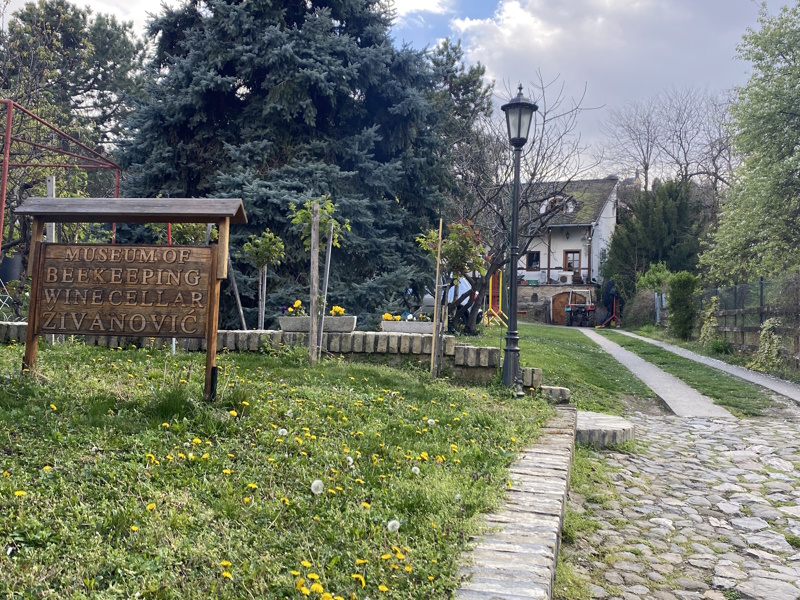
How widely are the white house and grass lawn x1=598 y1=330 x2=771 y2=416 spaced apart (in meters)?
21.7

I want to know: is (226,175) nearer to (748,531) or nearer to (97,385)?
(97,385)

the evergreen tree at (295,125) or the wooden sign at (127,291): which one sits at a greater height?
the evergreen tree at (295,125)

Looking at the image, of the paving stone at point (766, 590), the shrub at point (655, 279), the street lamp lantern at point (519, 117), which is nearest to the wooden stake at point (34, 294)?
the paving stone at point (766, 590)

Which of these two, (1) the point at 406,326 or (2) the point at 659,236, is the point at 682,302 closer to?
(2) the point at 659,236

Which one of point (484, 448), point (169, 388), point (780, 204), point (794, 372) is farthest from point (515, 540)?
point (780, 204)

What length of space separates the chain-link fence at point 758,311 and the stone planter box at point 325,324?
9.59 meters

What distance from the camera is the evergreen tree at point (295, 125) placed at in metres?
12.4

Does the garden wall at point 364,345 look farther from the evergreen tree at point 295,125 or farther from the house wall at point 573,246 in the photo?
the house wall at point 573,246

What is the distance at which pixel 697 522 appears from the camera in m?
4.47

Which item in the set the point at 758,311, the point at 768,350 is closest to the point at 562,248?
the point at 758,311

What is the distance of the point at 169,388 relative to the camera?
4879 mm

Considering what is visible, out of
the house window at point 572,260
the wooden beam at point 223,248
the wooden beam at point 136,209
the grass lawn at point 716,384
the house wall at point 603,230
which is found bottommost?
the grass lawn at point 716,384

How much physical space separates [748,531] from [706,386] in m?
7.71

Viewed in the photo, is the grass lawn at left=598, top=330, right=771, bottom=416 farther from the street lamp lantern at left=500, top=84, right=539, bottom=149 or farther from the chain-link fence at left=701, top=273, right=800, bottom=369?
the street lamp lantern at left=500, top=84, right=539, bottom=149
